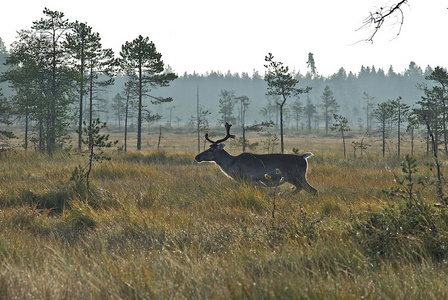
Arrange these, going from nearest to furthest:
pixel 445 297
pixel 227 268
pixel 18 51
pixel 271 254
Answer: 1. pixel 445 297
2. pixel 227 268
3. pixel 271 254
4. pixel 18 51

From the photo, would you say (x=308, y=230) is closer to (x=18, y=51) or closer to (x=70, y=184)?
(x=70, y=184)

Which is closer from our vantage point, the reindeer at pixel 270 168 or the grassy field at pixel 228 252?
the grassy field at pixel 228 252

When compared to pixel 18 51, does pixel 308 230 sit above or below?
below

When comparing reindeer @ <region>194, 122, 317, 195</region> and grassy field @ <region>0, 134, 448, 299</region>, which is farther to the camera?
reindeer @ <region>194, 122, 317, 195</region>

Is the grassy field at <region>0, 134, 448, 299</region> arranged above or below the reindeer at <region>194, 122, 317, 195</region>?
below

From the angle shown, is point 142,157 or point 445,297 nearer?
point 445,297

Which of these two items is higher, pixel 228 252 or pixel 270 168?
pixel 270 168

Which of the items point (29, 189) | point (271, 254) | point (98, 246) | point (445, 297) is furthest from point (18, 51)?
point (445, 297)

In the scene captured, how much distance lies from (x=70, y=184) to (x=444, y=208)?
7.30 m

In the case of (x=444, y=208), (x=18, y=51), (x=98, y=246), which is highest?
(x=18, y=51)

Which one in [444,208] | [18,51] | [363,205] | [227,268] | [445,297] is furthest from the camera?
[18,51]

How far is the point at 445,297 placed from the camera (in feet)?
8.95

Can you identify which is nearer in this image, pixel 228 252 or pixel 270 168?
pixel 228 252

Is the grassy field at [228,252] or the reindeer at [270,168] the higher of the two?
the reindeer at [270,168]
